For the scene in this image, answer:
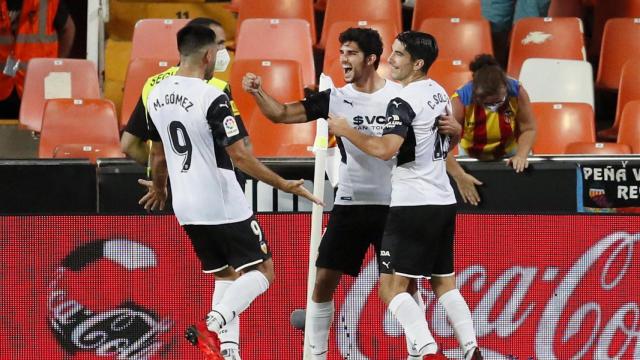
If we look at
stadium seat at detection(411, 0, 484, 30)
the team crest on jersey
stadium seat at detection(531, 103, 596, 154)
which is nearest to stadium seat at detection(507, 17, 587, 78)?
stadium seat at detection(411, 0, 484, 30)

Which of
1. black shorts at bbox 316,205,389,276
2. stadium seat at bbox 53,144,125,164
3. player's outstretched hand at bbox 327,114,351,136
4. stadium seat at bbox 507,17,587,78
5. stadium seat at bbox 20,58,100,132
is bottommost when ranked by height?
black shorts at bbox 316,205,389,276

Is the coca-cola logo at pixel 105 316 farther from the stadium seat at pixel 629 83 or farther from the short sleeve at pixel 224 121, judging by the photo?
the stadium seat at pixel 629 83

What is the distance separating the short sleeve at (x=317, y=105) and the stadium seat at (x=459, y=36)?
14.2ft

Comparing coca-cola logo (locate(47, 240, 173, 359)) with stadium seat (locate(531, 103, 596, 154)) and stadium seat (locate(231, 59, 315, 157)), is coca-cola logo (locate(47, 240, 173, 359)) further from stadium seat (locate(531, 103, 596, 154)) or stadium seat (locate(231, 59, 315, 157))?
stadium seat (locate(531, 103, 596, 154))

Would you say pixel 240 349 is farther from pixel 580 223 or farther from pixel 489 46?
pixel 489 46

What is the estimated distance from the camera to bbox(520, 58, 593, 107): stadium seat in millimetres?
11328

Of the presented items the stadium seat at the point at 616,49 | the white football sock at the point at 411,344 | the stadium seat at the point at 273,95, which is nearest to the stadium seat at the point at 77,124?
the stadium seat at the point at 273,95

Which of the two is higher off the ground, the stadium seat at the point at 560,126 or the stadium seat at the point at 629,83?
the stadium seat at the point at 629,83

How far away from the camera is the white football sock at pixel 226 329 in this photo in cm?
737

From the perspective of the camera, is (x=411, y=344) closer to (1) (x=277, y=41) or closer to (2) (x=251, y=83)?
(2) (x=251, y=83)

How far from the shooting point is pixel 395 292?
24.1 ft

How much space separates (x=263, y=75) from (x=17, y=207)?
3312mm

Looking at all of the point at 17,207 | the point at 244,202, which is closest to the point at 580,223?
the point at 244,202

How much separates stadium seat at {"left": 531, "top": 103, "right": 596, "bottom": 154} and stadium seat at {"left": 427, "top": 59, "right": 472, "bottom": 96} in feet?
2.07
